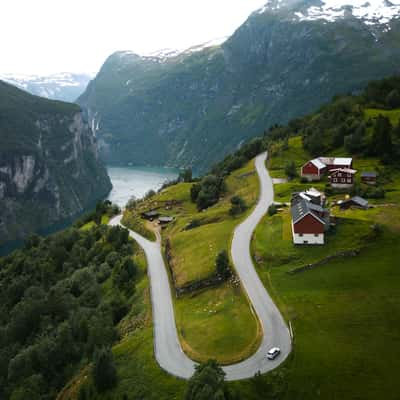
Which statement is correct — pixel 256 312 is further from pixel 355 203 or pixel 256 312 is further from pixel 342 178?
pixel 342 178

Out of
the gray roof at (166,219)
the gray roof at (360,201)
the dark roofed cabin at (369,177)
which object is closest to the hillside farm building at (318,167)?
the dark roofed cabin at (369,177)

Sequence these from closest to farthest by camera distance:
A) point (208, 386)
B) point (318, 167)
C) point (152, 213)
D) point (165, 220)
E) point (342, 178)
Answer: point (208, 386) → point (342, 178) → point (318, 167) → point (165, 220) → point (152, 213)

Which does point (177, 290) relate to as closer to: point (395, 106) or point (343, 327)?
point (343, 327)

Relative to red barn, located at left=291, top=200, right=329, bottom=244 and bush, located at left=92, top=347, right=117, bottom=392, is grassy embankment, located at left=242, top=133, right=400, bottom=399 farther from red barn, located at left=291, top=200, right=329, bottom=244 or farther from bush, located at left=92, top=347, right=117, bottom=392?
bush, located at left=92, top=347, right=117, bottom=392

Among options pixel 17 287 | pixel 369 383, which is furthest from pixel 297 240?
pixel 17 287

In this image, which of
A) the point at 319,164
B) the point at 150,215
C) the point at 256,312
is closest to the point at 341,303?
the point at 256,312

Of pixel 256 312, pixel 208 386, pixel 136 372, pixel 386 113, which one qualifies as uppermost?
pixel 386 113

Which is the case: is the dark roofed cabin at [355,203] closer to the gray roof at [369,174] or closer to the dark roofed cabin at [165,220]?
the gray roof at [369,174]
